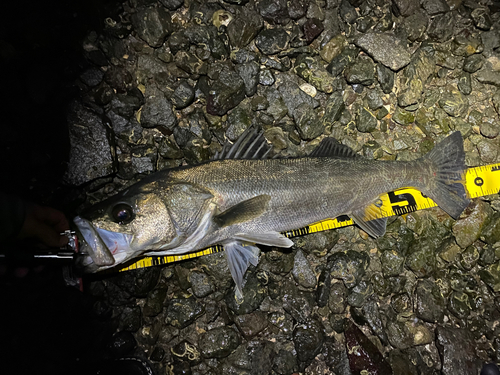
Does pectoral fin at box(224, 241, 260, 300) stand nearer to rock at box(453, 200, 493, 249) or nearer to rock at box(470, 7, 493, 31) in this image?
rock at box(453, 200, 493, 249)

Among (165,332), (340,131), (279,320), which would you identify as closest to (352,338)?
(279,320)

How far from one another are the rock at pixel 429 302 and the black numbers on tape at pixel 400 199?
38.8 inches

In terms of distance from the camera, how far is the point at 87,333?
3.23 meters

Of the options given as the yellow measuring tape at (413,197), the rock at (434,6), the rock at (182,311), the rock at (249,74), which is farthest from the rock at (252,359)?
the rock at (434,6)

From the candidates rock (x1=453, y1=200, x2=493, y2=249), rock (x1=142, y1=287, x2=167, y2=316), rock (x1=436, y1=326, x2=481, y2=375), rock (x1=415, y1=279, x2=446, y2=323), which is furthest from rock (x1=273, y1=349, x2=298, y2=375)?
rock (x1=453, y1=200, x2=493, y2=249)

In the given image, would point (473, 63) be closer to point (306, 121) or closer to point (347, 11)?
point (347, 11)

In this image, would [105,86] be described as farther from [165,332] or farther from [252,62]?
[165,332]

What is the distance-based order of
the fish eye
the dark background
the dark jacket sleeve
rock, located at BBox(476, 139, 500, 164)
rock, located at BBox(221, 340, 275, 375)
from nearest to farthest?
the dark jacket sleeve
the fish eye
the dark background
rock, located at BBox(221, 340, 275, 375)
rock, located at BBox(476, 139, 500, 164)

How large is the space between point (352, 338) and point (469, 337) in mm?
1465

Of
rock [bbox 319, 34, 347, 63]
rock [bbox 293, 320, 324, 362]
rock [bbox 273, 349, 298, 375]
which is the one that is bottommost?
rock [bbox 273, 349, 298, 375]

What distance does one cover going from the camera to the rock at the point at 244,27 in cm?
371

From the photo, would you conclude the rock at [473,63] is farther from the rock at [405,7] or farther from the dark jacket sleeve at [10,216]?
the dark jacket sleeve at [10,216]

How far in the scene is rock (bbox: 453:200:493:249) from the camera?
378 centimetres

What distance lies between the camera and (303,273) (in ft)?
11.8
